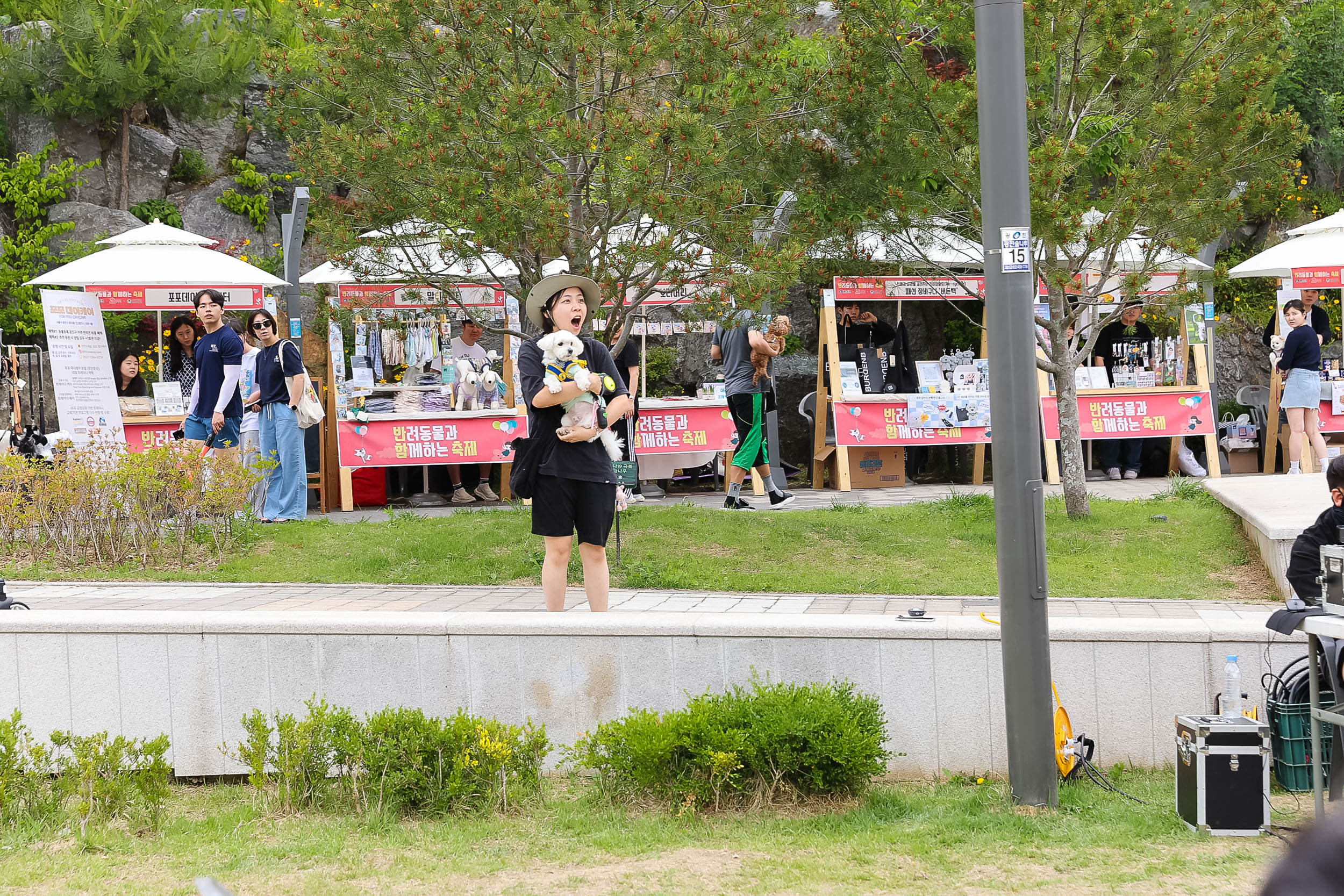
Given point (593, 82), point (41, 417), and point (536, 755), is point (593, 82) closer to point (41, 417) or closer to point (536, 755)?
point (536, 755)

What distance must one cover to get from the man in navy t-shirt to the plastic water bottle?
329 inches

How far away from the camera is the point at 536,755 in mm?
4723

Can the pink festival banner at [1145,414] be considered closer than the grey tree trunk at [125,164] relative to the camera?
Yes

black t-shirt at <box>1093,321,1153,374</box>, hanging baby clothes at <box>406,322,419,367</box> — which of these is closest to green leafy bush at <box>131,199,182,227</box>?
hanging baby clothes at <box>406,322,419,367</box>

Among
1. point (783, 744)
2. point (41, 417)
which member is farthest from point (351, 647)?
point (41, 417)

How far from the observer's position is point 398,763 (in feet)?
15.1

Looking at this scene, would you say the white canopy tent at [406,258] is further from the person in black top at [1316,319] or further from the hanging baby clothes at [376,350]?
the person in black top at [1316,319]

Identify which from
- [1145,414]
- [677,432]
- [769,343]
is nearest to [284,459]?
[677,432]

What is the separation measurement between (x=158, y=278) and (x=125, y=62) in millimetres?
7699

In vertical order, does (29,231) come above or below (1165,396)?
above

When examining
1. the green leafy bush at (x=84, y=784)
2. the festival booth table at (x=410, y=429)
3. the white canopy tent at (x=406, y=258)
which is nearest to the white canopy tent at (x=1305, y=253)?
the festival booth table at (x=410, y=429)

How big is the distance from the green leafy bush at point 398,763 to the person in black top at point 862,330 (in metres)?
10.1

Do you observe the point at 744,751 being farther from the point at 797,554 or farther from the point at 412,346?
the point at 412,346

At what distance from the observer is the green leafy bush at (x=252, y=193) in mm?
18547
